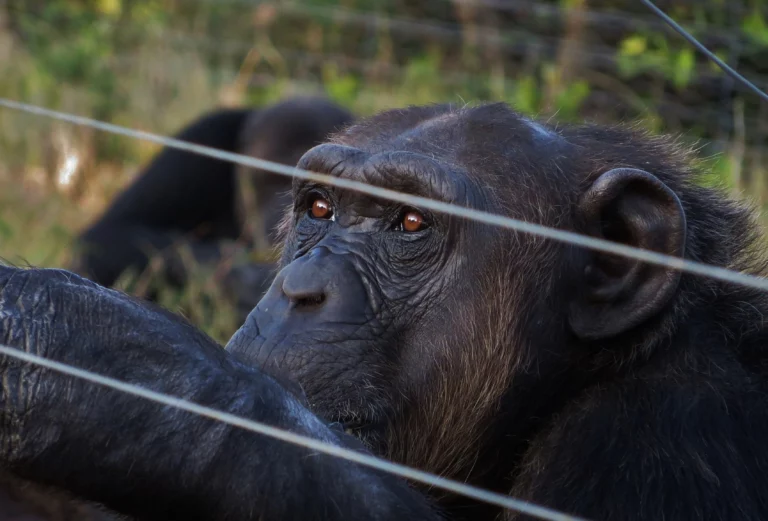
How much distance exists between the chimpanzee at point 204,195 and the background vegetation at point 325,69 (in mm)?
534

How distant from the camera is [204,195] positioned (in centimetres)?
1148

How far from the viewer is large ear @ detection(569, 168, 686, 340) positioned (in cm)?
361

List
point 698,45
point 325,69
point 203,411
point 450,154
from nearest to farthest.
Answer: point 203,411, point 698,45, point 450,154, point 325,69

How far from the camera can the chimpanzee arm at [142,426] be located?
2.64 m

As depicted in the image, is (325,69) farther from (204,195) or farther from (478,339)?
(478,339)

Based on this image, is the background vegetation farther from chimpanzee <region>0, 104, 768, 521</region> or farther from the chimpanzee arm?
the chimpanzee arm

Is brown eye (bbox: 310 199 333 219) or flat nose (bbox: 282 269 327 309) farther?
brown eye (bbox: 310 199 333 219)

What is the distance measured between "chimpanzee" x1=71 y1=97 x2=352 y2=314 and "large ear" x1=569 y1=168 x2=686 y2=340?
604cm

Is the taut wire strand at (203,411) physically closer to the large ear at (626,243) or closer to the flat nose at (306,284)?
the flat nose at (306,284)

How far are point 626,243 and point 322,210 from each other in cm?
103

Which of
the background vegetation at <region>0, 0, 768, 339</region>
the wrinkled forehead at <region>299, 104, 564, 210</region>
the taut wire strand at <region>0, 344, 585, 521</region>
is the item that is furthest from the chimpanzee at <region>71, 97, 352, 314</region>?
the taut wire strand at <region>0, 344, 585, 521</region>

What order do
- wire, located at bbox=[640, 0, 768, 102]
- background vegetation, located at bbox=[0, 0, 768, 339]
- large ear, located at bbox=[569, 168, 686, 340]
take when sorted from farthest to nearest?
background vegetation, located at bbox=[0, 0, 768, 339], large ear, located at bbox=[569, 168, 686, 340], wire, located at bbox=[640, 0, 768, 102]

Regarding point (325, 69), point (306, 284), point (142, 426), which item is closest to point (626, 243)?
point (306, 284)

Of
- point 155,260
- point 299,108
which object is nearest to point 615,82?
point 299,108
